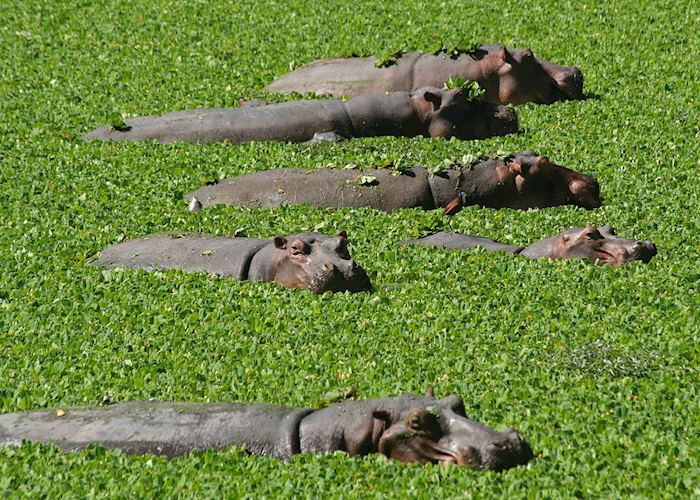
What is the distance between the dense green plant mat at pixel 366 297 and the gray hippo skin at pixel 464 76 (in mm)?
484

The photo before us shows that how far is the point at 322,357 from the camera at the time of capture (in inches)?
347

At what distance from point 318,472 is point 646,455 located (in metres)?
1.77

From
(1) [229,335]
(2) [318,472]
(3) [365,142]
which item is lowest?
(3) [365,142]

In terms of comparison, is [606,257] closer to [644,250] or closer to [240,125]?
[644,250]

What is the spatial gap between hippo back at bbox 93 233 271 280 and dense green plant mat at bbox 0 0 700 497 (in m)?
0.25

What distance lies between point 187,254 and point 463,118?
5290 mm

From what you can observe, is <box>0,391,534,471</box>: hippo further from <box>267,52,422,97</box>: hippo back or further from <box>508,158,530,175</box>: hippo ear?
<box>267,52,422,97</box>: hippo back

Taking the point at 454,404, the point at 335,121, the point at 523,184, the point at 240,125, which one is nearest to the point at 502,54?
the point at 335,121

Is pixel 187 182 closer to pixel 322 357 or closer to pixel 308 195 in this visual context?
pixel 308 195

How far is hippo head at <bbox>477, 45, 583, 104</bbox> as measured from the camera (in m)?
16.6

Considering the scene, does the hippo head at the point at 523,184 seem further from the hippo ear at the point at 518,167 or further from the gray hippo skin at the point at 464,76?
the gray hippo skin at the point at 464,76

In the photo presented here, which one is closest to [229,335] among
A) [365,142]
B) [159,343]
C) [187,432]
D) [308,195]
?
[159,343]

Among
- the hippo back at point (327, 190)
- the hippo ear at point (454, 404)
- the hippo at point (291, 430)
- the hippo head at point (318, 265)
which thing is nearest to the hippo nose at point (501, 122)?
the hippo back at point (327, 190)

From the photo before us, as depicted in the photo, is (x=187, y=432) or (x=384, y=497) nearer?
(x=384, y=497)
